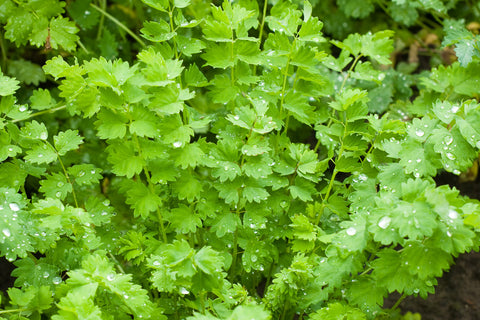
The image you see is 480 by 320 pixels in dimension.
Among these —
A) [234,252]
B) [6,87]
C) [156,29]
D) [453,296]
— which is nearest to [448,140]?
[234,252]

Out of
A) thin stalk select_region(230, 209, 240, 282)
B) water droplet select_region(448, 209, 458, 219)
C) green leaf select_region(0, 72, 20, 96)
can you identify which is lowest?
thin stalk select_region(230, 209, 240, 282)

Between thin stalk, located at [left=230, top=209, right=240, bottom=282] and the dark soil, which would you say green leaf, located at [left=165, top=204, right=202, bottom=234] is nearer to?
thin stalk, located at [left=230, top=209, right=240, bottom=282]

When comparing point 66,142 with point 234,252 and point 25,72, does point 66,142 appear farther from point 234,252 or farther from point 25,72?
point 25,72

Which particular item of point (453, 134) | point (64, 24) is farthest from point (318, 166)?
point (64, 24)

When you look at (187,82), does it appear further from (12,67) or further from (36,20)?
(12,67)

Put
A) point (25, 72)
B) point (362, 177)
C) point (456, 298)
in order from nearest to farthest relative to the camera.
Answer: point (362, 177)
point (456, 298)
point (25, 72)

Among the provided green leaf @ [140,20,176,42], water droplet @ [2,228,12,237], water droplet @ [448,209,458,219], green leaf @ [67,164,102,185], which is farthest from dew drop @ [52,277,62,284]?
water droplet @ [448,209,458,219]
